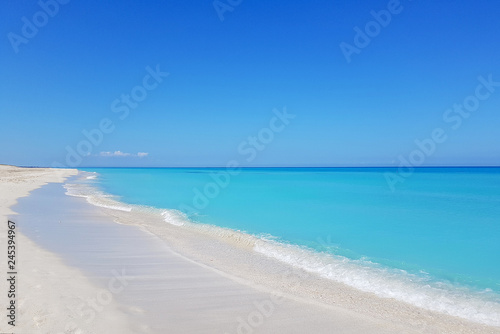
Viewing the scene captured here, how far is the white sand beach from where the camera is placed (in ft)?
16.5

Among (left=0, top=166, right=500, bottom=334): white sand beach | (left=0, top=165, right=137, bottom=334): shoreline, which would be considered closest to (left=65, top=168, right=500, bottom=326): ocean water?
(left=0, top=166, right=500, bottom=334): white sand beach

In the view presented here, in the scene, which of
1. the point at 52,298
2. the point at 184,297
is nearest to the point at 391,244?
the point at 184,297

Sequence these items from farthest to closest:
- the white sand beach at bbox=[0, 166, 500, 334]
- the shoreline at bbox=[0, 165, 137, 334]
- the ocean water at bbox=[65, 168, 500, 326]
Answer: the ocean water at bbox=[65, 168, 500, 326]
the white sand beach at bbox=[0, 166, 500, 334]
the shoreline at bbox=[0, 165, 137, 334]

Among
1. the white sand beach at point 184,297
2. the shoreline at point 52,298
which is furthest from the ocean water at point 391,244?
the shoreline at point 52,298

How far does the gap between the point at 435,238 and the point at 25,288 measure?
1333cm

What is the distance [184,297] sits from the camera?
6.13 metres

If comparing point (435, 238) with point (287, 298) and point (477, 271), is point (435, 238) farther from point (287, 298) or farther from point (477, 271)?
point (287, 298)

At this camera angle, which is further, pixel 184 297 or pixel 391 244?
pixel 391 244

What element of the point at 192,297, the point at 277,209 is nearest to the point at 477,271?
the point at 192,297

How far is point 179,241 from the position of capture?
11.4 m

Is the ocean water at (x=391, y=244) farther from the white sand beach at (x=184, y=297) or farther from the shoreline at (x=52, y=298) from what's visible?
the shoreline at (x=52, y=298)

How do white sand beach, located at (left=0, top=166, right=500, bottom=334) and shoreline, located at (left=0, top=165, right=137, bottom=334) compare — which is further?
white sand beach, located at (left=0, top=166, right=500, bottom=334)

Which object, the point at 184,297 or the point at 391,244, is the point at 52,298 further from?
the point at 391,244

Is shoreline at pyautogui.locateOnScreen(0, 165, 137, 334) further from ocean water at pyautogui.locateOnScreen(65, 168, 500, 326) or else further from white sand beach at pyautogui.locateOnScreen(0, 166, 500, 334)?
ocean water at pyautogui.locateOnScreen(65, 168, 500, 326)
